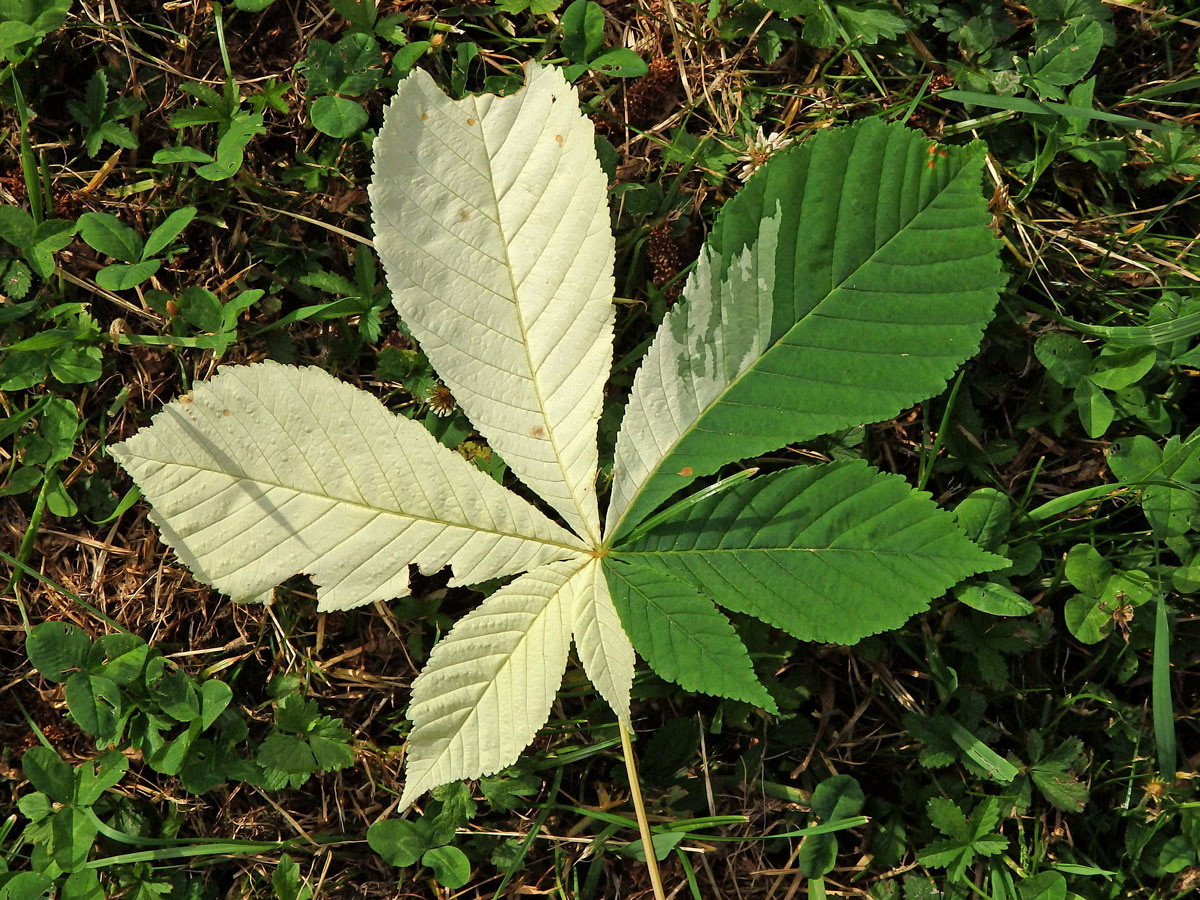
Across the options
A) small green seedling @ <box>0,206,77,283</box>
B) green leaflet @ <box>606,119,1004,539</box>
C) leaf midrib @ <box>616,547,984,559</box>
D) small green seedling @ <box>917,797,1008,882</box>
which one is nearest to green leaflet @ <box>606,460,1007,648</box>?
leaf midrib @ <box>616,547,984,559</box>

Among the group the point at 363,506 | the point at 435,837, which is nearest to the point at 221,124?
the point at 363,506

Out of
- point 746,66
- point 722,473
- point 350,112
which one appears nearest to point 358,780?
point 722,473

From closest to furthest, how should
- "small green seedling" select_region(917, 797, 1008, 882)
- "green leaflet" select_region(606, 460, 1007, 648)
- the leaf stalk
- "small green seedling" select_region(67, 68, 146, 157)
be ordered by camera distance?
"green leaflet" select_region(606, 460, 1007, 648) → the leaf stalk → "small green seedling" select_region(917, 797, 1008, 882) → "small green seedling" select_region(67, 68, 146, 157)

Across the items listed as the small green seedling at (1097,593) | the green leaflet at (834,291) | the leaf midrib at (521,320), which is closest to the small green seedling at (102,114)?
the leaf midrib at (521,320)

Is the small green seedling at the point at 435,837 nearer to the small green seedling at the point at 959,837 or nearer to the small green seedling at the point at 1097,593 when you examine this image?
the small green seedling at the point at 959,837

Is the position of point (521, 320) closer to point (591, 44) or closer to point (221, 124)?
point (591, 44)

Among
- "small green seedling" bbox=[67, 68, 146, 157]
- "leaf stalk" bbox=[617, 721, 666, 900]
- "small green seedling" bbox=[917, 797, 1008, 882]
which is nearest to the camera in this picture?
"leaf stalk" bbox=[617, 721, 666, 900]

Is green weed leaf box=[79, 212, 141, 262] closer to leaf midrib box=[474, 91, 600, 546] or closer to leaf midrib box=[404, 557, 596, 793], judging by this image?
leaf midrib box=[474, 91, 600, 546]
